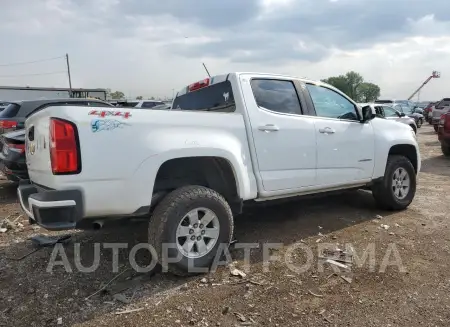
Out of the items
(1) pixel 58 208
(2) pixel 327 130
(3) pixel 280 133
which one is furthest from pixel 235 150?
(1) pixel 58 208

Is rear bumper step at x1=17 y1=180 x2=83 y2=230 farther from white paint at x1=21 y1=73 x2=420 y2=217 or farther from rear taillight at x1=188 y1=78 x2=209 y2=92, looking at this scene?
rear taillight at x1=188 y1=78 x2=209 y2=92

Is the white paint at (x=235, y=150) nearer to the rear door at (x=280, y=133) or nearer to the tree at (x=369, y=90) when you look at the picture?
the rear door at (x=280, y=133)

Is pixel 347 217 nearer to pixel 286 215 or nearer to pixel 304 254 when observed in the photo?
pixel 286 215

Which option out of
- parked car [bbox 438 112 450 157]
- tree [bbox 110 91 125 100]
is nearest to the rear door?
parked car [bbox 438 112 450 157]

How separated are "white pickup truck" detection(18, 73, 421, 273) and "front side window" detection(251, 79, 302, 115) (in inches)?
0.6

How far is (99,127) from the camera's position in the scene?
318 centimetres

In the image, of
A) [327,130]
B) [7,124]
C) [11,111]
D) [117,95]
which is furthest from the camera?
[117,95]

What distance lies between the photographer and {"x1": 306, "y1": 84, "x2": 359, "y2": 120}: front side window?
4.98 metres

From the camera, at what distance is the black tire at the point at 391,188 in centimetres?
566

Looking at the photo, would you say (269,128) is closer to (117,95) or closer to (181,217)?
(181,217)

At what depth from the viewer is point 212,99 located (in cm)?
463

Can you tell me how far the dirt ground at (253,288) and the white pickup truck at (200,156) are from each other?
449 millimetres

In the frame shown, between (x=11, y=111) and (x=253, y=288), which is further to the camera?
(x=11, y=111)

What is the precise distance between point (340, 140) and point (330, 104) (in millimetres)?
497
